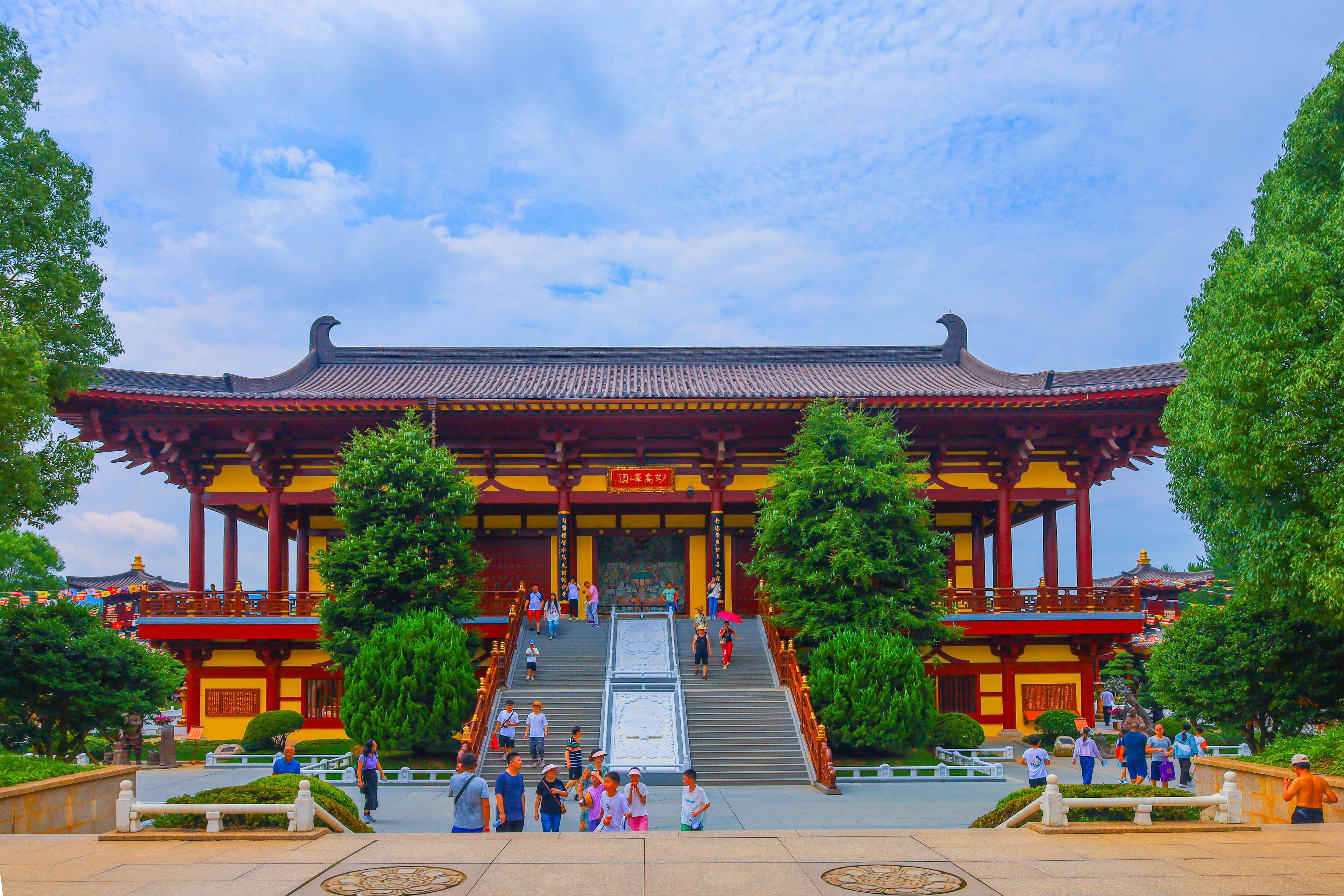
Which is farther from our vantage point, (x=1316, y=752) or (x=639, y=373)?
(x=639, y=373)

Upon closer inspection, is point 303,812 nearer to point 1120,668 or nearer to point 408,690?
point 408,690

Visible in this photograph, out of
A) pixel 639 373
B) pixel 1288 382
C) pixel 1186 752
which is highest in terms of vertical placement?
pixel 639 373

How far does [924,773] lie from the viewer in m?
17.0

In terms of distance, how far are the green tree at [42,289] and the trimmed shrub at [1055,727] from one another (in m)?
19.6

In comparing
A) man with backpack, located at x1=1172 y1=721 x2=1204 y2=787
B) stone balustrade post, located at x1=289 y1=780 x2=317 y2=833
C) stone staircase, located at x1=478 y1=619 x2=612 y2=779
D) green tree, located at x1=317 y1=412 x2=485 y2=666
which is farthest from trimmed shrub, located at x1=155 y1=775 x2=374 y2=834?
man with backpack, located at x1=1172 y1=721 x2=1204 y2=787

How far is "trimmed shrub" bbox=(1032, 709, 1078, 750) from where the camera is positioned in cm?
2094

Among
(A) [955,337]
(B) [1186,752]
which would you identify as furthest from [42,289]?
(A) [955,337]

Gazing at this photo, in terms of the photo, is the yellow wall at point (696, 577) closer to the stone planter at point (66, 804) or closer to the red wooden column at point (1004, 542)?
the red wooden column at point (1004, 542)

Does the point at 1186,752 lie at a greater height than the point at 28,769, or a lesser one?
lesser

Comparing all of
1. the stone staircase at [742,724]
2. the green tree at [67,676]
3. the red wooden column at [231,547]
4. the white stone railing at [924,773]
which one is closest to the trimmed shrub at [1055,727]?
the white stone railing at [924,773]

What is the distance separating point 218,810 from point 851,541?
1224 cm

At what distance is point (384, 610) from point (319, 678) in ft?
18.2

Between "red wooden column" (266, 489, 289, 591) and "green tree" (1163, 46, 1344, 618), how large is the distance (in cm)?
2019

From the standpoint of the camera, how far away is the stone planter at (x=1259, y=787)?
10.3 meters
